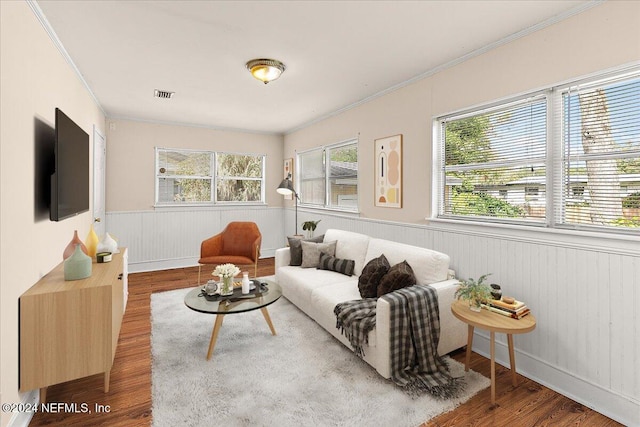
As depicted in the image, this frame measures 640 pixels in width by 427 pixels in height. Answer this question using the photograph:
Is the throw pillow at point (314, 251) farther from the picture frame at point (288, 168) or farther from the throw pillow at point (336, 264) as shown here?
the picture frame at point (288, 168)

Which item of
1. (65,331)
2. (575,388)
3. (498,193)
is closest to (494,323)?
(575,388)

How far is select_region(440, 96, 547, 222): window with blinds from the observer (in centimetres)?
252

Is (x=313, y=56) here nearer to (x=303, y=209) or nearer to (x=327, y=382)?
(x=327, y=382)

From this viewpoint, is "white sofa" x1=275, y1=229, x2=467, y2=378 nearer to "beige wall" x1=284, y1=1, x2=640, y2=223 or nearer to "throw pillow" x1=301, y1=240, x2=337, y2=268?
"throw pillow" x1=301, y1=240, x2=337, y2=268

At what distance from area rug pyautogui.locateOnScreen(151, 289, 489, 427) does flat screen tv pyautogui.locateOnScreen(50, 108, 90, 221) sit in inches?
54.2

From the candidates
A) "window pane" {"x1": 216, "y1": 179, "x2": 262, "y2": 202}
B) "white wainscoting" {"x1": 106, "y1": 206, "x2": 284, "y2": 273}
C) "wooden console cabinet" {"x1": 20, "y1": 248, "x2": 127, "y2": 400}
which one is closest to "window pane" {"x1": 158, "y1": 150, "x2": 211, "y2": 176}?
"window pane" {"x1": 216, "y1": 179, "x2": 262, "y2": 202}

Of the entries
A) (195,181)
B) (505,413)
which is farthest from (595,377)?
(195,181)

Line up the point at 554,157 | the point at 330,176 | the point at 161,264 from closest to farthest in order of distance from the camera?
the point at 554,157 < the point at 330,176 < the point at 161,264

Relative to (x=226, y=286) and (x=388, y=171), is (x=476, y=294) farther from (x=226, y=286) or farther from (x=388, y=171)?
(x=226, y=286)

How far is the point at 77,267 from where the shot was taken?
2.23 m

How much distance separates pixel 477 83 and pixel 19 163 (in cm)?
343

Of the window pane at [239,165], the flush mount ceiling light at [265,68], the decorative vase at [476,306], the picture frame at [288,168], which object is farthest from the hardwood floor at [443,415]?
the picture frame at [288,168]

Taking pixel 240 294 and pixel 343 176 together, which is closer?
pixel 240 294

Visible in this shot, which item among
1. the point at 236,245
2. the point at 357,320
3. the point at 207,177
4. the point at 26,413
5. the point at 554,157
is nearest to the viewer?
the point at 26,413
